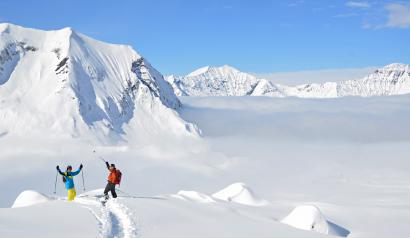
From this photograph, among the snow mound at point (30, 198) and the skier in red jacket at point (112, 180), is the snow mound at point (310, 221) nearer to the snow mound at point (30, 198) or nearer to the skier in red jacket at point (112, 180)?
the skier in red jacket at point (112, 180)

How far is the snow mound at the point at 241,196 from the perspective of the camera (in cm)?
6690

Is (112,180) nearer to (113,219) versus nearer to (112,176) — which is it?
(112,176)

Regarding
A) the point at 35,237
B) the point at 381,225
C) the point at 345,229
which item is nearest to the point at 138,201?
the point at 35,237

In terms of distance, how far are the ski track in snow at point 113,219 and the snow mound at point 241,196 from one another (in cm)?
3483

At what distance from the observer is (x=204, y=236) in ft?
90.7

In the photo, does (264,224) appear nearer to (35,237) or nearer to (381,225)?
(35,237)

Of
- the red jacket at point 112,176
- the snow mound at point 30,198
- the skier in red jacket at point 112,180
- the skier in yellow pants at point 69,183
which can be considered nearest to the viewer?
the skier in red jacket at point 112,180

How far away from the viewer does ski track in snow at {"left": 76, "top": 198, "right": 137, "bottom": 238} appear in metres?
24.9

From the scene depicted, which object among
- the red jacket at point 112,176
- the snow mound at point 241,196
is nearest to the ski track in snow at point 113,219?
the red jacket at point 112,176

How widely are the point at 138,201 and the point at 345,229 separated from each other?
1163 inches

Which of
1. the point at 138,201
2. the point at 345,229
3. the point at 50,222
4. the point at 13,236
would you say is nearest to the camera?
the point at 13,236

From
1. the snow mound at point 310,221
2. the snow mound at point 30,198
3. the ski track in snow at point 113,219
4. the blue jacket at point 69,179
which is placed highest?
the snow mound at point 310,221

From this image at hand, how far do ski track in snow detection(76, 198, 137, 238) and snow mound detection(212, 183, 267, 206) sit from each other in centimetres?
3483

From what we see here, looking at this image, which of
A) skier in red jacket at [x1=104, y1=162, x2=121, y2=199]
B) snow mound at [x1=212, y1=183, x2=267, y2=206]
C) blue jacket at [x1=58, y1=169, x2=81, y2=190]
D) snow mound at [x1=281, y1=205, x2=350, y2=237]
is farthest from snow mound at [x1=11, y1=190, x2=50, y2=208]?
snow mound at [x1=212, y1=183, x2=267, y2=206]
